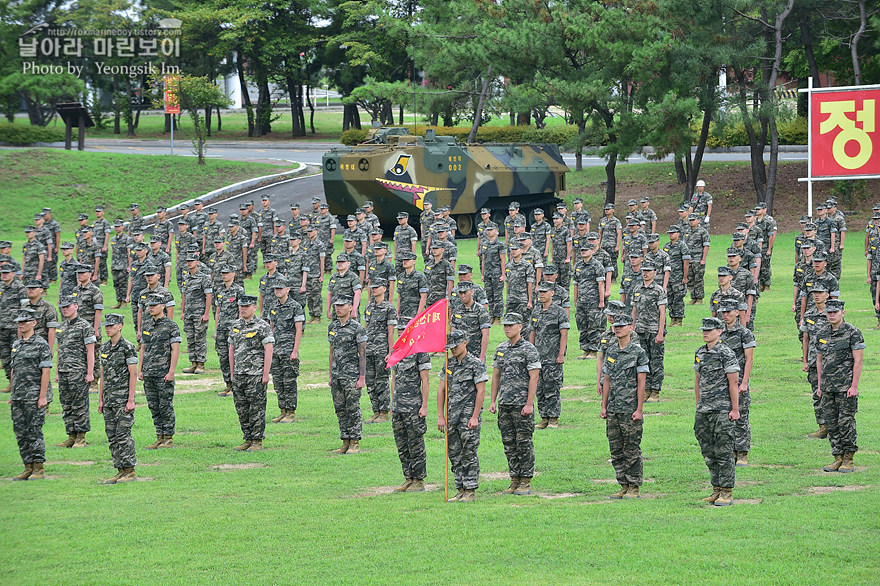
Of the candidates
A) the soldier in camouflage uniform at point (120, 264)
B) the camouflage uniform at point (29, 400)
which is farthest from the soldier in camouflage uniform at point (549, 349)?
the soldier in camouflage uniform at point (120, 264)

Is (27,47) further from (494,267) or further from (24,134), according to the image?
(494,267)

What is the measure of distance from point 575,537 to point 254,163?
42.1m

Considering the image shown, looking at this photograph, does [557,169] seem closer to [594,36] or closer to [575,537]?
[594,36]

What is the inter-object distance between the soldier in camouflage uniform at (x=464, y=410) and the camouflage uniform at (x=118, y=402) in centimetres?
394

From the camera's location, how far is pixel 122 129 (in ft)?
248

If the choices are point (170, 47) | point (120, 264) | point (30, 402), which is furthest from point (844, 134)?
point (170, 47)

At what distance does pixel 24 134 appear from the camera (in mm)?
51781

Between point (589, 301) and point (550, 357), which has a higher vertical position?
point (589, 301)

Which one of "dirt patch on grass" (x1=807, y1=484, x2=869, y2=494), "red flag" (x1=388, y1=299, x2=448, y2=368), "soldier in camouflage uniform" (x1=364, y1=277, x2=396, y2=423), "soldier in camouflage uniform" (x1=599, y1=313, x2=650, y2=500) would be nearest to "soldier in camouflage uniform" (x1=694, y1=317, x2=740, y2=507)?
"soldier in camouflage uniform" (x1=599, y1=313, x2=650, y2=500)

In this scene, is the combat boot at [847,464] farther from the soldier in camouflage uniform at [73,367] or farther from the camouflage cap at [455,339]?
the soldier in camouflage uniform at [73,367]

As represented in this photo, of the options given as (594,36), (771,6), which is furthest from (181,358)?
(771,6)

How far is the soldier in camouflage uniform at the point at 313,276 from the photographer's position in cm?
2341

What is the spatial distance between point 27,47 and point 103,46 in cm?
845

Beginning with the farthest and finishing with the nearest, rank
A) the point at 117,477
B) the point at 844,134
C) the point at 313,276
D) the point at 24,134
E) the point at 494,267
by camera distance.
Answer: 1. the point at 24,134
2. the point at 844,134
3. the point at 313,276
4. the point at 494,267
5. the point at 117,477
